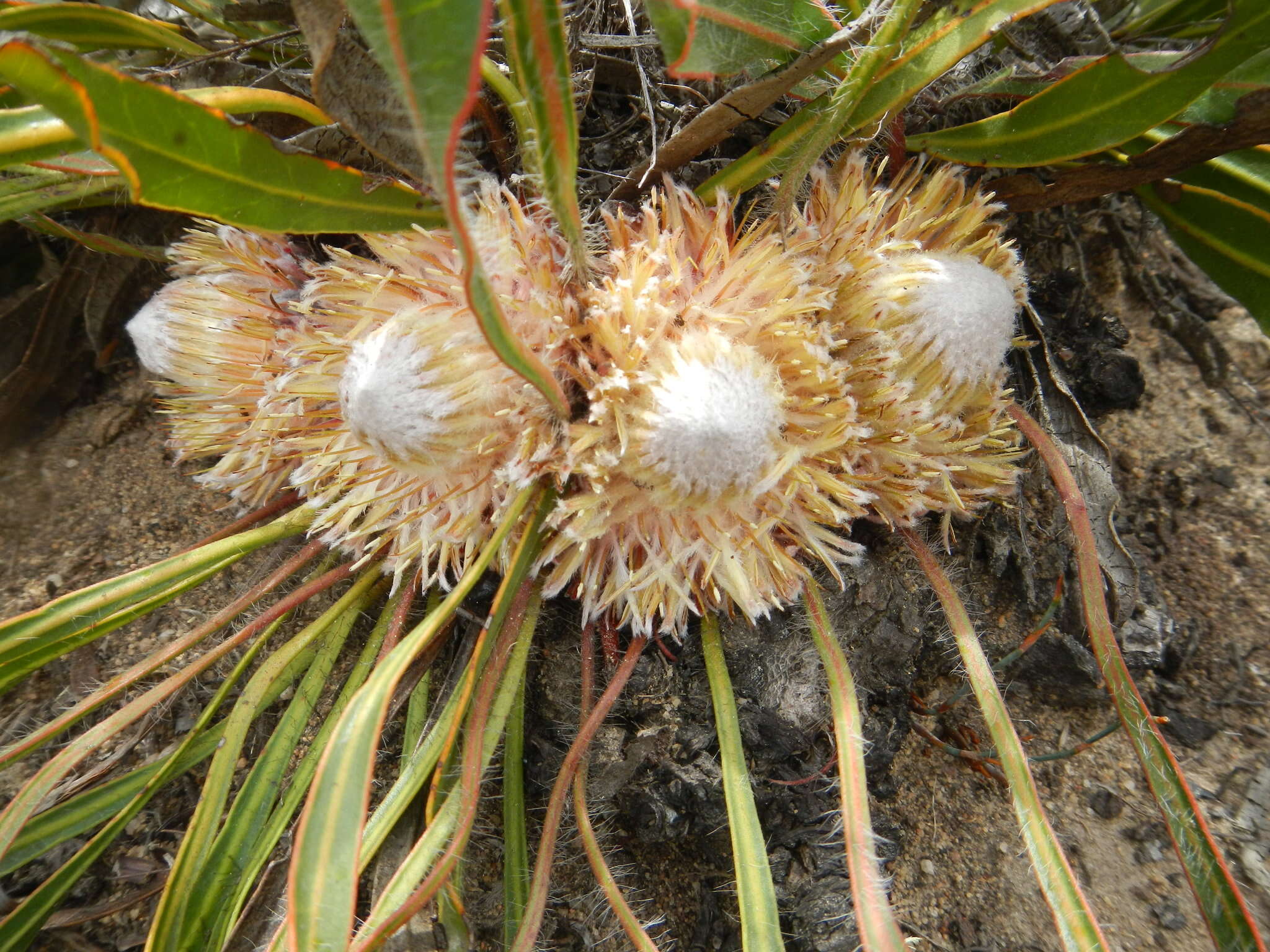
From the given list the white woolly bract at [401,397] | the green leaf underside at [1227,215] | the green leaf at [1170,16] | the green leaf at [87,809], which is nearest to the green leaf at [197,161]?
the white woolly bract at [401,397]

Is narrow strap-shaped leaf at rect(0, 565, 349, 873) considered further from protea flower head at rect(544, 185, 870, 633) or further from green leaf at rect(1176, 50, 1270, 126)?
green leaf at rect(1176, 50, 1270, 126)

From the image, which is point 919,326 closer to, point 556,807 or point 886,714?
point 886,714

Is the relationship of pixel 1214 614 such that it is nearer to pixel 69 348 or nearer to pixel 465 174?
pixel 465 174

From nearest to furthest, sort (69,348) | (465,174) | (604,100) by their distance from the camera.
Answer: (465,174) → (604,100) → (69,348)

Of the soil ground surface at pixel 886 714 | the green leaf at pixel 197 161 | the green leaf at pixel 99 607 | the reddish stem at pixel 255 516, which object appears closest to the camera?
the green leaf at pixel 197 161

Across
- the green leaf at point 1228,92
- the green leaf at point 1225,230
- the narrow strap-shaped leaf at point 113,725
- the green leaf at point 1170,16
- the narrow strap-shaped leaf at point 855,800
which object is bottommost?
the narrow strap-shaped leaf at point 113,725

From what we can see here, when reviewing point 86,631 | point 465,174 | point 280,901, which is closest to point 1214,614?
point 465,174

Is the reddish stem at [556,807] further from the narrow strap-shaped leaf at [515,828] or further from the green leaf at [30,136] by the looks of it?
the green leaf at [30,136]
